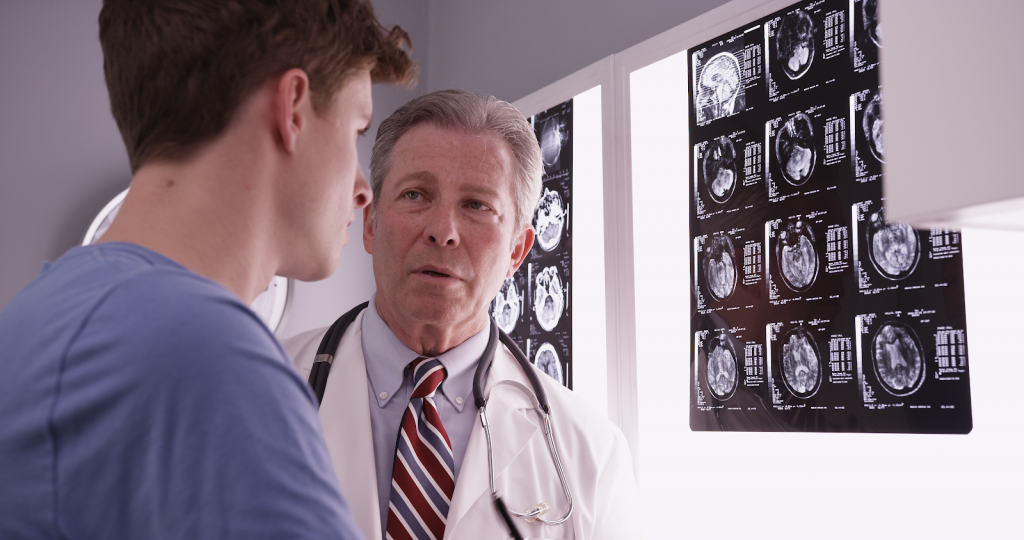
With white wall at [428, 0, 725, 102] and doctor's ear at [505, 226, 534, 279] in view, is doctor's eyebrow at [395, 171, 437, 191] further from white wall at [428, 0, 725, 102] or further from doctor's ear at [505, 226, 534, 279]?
white wall at [428, 0, 725, 102]

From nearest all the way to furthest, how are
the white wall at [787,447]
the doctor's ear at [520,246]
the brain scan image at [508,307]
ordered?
the white wall at [787,447] < the doctor's ear at [520,246] < the brain scan image at [508,307]

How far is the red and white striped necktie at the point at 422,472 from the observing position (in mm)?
1095

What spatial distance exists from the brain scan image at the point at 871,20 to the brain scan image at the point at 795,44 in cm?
10

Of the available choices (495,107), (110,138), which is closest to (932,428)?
(495,107)

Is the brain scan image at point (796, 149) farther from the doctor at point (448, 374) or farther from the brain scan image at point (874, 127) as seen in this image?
the doctor at point (448, 374)

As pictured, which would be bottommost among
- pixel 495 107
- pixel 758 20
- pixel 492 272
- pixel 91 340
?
pixel 91 340

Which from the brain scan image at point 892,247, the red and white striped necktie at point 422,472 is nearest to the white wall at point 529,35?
the brain scan image at point 892,247

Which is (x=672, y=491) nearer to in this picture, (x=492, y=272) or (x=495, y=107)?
(x=492, y=272)

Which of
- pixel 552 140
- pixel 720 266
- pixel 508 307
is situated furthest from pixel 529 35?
pixel 720 266

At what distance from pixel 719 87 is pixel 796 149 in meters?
0.22

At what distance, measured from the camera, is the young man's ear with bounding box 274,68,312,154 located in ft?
2.09

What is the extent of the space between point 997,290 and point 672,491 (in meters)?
0.70

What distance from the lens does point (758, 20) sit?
4.42 ft

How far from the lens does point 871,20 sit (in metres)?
1.17
